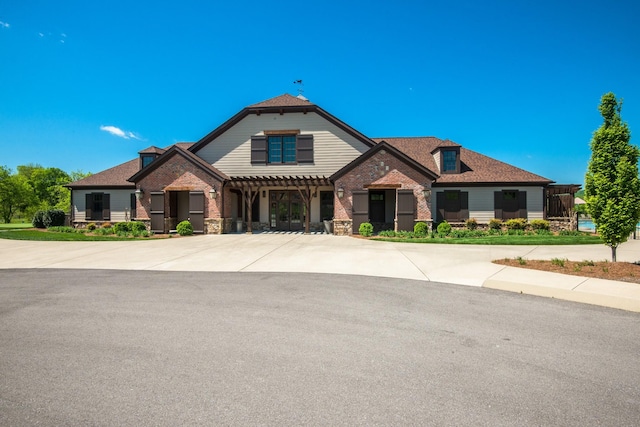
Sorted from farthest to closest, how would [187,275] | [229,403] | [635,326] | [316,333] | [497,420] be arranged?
[187,275] → [635,326] → [316,333] → [229,403] → [497,420]

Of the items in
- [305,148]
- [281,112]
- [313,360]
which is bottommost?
[313,360]

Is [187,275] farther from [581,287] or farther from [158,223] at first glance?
[158,223]

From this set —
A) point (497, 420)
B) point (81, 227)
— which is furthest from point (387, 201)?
point (81, 227)

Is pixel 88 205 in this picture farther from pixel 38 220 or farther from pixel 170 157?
pixel 170 157

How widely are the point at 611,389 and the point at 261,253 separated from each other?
10636mm

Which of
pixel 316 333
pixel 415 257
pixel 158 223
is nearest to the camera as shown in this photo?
pixel 316 333

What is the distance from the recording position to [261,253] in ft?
40.8

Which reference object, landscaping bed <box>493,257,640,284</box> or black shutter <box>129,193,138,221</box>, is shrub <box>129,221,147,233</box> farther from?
landscaping bed <box>493,257,640,284</box>

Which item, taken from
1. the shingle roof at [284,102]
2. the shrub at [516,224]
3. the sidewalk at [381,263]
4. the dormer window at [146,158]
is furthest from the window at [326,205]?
the dormer window at [146,158]

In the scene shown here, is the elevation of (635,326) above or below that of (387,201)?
below

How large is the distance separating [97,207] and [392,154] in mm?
22631

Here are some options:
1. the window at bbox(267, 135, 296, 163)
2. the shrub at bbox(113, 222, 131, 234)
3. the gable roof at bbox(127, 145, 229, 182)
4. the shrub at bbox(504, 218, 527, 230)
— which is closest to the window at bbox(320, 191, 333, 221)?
the window at bbox(267, 135, 296, 163)

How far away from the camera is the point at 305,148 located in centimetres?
2322

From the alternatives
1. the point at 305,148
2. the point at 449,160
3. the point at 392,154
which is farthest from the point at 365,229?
the point at 449,160
